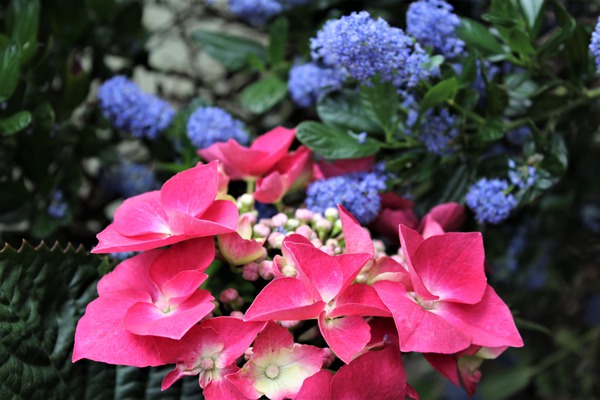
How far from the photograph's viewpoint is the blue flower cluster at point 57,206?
0.88m

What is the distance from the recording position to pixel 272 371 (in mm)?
558

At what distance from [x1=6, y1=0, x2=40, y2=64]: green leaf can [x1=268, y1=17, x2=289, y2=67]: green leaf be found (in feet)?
0.94

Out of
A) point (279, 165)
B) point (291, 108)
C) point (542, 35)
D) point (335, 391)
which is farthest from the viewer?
point (291, 108)

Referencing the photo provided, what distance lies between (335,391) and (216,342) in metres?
0.10

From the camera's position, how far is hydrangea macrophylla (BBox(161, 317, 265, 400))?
1.82 feet

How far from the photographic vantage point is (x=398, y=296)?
56cm

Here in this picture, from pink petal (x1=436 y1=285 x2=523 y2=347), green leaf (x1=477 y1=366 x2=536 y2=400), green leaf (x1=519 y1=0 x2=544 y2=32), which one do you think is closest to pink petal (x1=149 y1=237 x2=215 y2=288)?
pink petal (x1=436 y1=285 x2=523 y2=347)

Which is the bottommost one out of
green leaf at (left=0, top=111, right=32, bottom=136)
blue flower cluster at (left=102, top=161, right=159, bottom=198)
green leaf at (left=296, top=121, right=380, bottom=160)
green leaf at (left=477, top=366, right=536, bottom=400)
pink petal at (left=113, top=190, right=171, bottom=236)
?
green leaf at (left=477, top=366, right=536, bottom=400)

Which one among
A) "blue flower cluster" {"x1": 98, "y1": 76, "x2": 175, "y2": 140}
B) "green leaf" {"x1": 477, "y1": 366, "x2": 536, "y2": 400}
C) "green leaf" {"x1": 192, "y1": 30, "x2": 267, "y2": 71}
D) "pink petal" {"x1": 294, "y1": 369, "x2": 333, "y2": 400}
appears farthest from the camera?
"green leaf" {"x1": 477, "y1": 366, "x2": 536, "y2": 400}

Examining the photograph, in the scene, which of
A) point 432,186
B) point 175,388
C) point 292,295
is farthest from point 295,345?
point 432,186

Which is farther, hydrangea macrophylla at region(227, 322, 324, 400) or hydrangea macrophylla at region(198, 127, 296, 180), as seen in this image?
hydrangea macrophylla at region(198, 127, 296, 180)

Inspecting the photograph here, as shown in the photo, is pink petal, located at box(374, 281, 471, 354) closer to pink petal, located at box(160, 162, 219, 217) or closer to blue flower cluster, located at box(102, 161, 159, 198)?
pink petal, located at box(160, 162, 219, 217)

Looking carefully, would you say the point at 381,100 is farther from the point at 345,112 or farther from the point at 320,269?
the point at 320,269

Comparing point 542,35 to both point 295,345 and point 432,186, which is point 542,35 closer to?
point 432,186
